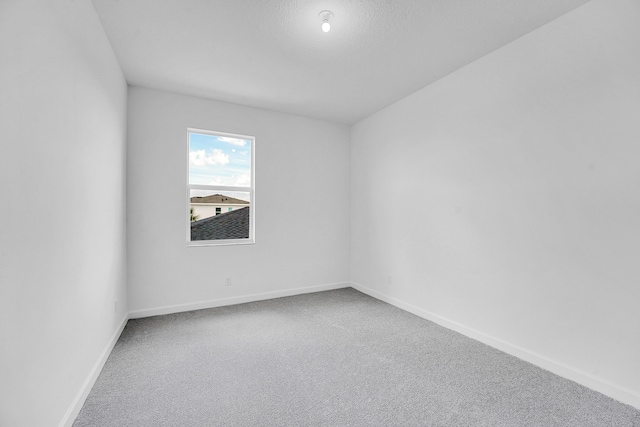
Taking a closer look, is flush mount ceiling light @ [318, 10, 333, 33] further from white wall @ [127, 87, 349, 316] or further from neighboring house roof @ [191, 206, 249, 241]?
neighboring house roof @ [191, 206, 249, 241]

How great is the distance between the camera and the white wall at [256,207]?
3432mm

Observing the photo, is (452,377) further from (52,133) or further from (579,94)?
(52,133)

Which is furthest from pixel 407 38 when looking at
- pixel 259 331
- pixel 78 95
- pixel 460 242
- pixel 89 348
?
pixel 89 348

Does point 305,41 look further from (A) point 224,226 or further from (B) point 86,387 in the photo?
(B) point 86,387

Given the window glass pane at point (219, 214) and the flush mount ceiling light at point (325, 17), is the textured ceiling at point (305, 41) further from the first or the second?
the window glass pane at point (219, 214)

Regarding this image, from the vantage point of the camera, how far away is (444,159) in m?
3.19

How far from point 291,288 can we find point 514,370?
2852mm

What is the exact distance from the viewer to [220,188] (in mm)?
3908

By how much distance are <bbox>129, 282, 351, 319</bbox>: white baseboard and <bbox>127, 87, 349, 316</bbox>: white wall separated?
0.04m

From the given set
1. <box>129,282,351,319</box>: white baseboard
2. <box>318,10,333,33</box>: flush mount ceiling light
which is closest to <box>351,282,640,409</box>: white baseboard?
<box>129,282,351,319</box>: white baseboard

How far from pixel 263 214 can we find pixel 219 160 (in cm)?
94

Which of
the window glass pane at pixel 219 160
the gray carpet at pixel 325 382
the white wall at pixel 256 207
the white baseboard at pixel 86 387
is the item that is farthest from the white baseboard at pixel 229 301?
the window glass pane at pixel 219 160

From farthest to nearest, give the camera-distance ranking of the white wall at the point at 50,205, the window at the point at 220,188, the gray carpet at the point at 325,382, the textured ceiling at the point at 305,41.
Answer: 1. the window at the point at 220,188
2. the textured ceiling at the point at 305,41
3. the gray carpet at the point at 325,382
4. the white wall at the point at 50,205

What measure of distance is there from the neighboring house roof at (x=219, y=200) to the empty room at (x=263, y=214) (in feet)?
0.06
